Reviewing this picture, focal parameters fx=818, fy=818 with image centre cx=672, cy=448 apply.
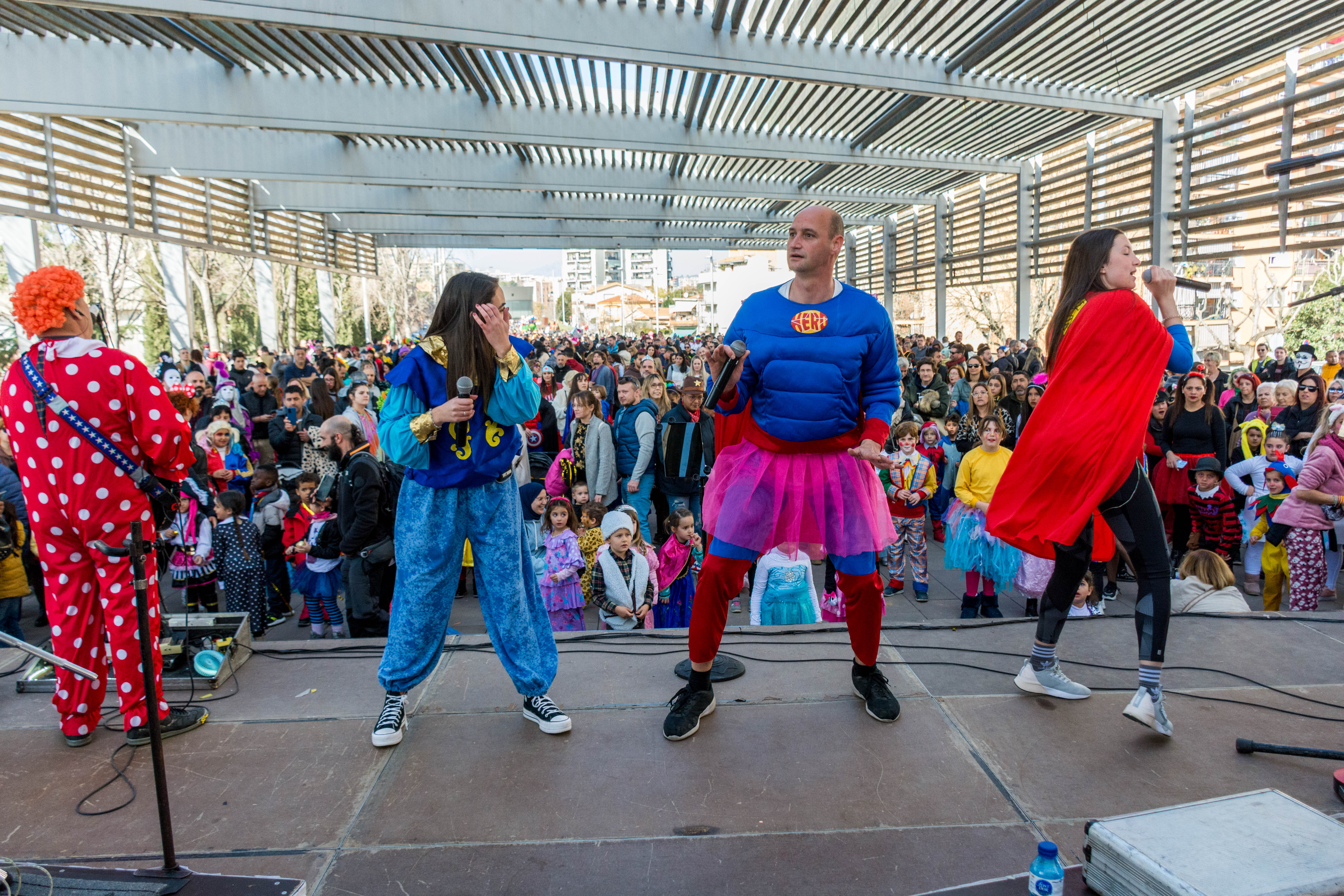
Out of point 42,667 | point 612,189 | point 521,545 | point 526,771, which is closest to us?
point 526,771

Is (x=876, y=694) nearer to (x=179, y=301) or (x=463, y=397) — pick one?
(x=463, y=397)

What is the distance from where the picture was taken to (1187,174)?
Answer: 1215cm

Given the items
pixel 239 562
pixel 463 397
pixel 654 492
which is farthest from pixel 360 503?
pixel 654 492

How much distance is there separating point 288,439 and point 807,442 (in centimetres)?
684

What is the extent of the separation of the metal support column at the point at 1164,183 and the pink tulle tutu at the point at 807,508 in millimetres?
11615

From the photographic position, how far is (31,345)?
308cm

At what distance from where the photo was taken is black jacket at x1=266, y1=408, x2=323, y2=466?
821cm

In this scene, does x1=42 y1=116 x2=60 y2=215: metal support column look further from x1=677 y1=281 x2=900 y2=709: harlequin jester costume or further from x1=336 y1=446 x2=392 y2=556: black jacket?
x1=677 y1=281 x2=900 y2=709: harlequin jester costume

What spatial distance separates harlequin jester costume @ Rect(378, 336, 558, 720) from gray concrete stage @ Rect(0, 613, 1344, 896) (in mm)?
302

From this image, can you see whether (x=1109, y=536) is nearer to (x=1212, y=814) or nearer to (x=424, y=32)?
(x=1212, y=814)

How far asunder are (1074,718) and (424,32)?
811 cm

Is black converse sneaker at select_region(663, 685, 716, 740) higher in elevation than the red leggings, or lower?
lower

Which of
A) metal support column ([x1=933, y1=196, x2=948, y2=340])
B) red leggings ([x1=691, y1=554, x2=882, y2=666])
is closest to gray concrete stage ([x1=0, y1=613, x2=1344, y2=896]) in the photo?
red leggings ([x1=691, y1=554, x2=882, y2=666])

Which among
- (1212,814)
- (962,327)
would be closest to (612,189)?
(1212,814)
